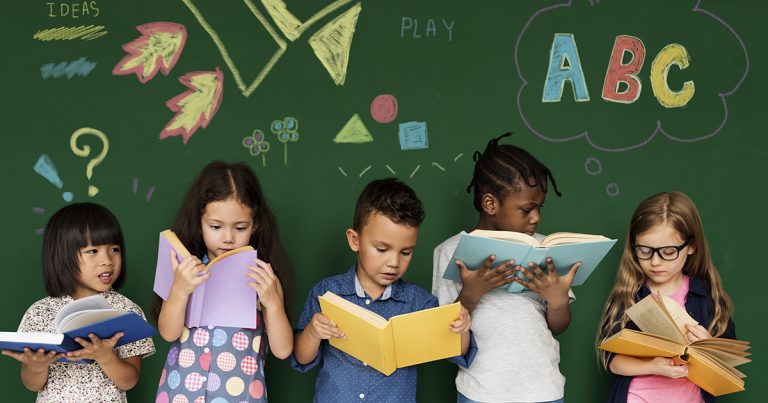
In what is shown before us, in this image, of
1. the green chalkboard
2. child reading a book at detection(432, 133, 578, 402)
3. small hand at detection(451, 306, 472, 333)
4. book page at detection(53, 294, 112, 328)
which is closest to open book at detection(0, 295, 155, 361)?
book page at detection(53, 294, 112, 328)

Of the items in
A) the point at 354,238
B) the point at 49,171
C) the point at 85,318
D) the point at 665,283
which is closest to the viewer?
the point at 85,318

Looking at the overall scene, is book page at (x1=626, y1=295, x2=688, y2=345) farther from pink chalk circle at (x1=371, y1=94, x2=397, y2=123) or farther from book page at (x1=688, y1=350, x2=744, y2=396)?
pink chalk circle at (x1=371, y1=94, x2=397, y2=123)

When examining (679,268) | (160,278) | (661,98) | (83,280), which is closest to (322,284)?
(160,278)

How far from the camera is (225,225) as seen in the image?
2.44 meters

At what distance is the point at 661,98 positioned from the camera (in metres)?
3.13

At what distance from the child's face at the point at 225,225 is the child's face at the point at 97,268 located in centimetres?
31

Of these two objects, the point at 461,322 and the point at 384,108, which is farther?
the point at 384,108

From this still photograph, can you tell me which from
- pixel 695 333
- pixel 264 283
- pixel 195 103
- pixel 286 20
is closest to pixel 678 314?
pixel 695 333

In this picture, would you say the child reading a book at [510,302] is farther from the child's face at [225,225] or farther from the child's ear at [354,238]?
the child's face at [225,225]

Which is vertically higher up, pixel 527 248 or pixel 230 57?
pixel 230 57

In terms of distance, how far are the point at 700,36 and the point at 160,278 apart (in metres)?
2.20

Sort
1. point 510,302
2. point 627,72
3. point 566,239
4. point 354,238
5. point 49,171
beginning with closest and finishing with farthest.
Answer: point 566,239, point 354,238, point 510,302, point 49,171, point 627,72

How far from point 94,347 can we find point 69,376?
263mm

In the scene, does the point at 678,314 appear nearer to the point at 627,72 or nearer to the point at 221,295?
the point at 627,72
